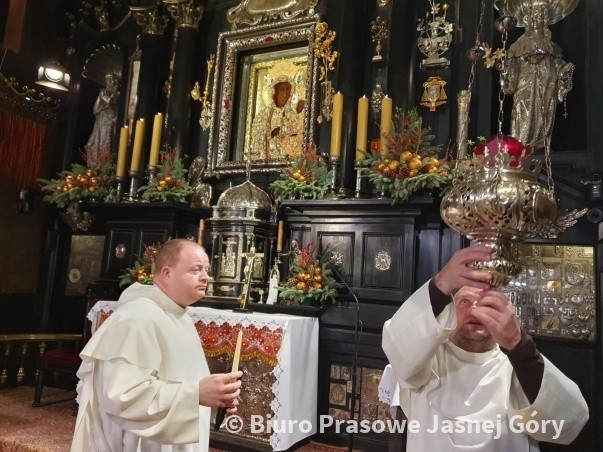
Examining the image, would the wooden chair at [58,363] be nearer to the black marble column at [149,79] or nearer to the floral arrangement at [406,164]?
the black marble column at [149,79]

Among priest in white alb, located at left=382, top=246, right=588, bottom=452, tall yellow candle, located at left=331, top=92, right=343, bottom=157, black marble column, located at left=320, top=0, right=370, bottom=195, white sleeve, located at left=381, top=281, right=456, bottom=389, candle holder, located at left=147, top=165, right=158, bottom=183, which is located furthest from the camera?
candle holder, located at left=147, top=165, right=158, bottom=183

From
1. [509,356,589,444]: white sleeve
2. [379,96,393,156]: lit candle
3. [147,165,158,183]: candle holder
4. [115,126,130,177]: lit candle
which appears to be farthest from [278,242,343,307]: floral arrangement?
[509,356,589,444]: white sleeve

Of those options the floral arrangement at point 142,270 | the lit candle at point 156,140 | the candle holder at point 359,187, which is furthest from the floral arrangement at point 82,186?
the candle holder at point 359,187

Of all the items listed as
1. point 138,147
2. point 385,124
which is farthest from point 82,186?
point 385,124

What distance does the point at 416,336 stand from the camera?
142 cm

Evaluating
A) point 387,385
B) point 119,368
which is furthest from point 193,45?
point 119,368

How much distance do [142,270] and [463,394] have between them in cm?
512

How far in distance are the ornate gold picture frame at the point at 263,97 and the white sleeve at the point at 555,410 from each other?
16.5 feet

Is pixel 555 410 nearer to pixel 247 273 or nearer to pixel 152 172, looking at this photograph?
pixel 247 273

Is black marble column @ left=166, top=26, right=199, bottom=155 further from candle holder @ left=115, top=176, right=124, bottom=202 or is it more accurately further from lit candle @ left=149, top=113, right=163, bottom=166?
candle holder @ left=115, top=176, right=124, bottom=202

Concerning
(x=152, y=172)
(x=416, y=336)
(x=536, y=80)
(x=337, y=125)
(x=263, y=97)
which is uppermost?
(x=263, y=97)

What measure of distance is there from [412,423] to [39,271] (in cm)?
763

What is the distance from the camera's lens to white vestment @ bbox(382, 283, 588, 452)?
137 centimetres

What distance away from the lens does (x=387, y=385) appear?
383 centimetres
